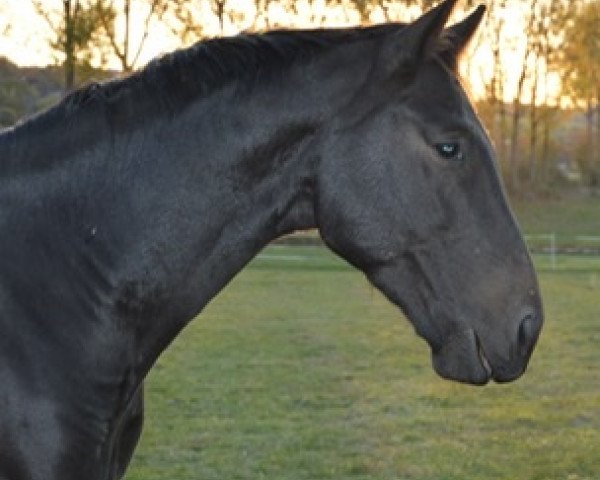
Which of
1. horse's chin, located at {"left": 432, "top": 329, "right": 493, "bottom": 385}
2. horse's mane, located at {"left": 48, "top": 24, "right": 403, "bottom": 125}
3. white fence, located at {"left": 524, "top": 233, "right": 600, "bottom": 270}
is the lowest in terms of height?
white fence, located at {"left": 524, "top": 233, "right": 600, "bottom": 270}

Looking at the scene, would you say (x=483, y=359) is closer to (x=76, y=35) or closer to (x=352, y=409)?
(x=352, y=409)

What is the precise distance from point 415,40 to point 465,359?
0.79 meters

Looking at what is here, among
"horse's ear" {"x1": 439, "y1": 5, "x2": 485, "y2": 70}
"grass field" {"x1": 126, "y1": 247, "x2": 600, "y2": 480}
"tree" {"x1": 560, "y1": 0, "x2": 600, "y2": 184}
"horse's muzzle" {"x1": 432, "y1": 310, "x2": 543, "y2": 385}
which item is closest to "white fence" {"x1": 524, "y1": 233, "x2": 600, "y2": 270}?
"tree" {"x1": 560, "y1": 0, "x2": 600, "y2": 184}

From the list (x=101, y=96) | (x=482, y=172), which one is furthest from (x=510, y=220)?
(x=101, y=96)

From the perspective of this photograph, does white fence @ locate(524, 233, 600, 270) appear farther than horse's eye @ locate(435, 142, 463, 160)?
Yes

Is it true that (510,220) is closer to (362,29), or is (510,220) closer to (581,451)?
(362,29)

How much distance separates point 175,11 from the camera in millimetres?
32250

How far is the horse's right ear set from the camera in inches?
98.5

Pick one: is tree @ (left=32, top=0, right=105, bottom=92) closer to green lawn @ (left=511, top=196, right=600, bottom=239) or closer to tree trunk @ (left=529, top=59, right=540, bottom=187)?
green lawn @ (left=511, top=196, right=600, bottom=239)

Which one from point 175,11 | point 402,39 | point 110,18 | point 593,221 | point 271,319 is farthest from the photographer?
point 593,221

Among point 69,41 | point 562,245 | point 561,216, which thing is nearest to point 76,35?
point 69,41

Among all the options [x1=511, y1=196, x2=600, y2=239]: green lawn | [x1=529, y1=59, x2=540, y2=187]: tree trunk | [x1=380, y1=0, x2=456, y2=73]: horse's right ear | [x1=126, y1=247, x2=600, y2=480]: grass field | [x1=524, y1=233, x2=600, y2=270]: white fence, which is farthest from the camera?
[x1=529, y1=59, x2=540, y2=187]: tree trunk

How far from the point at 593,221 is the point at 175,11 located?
2069cm

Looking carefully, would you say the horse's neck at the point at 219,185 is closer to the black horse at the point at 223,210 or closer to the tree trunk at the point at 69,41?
the black horse at the point at 223,210
